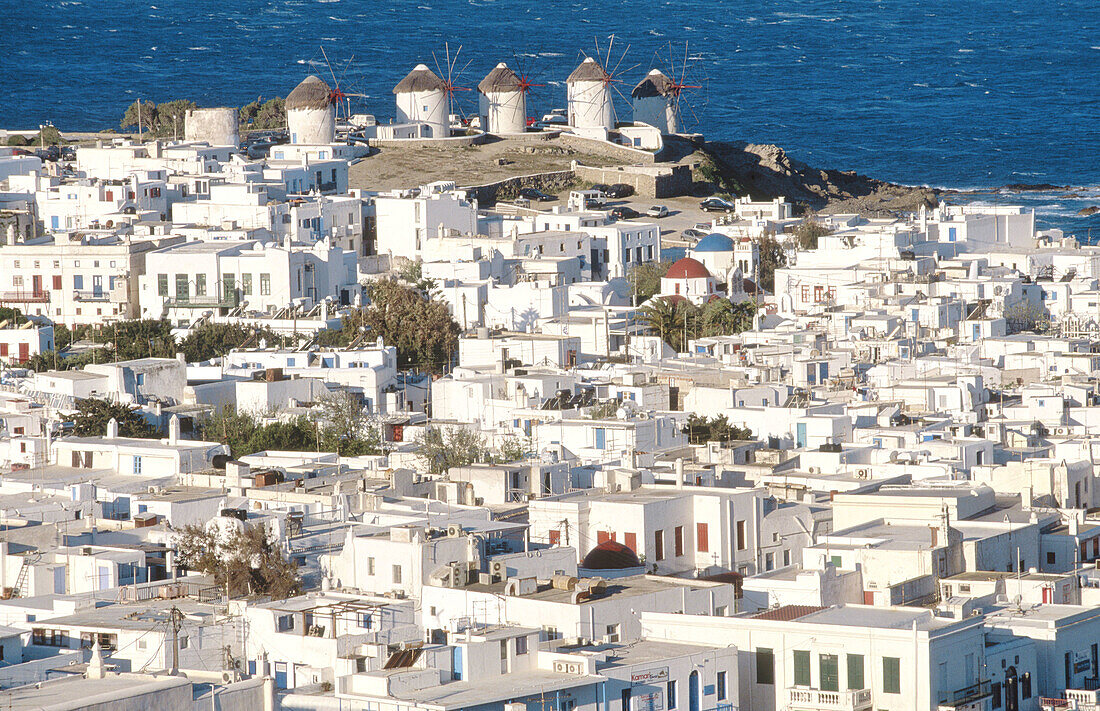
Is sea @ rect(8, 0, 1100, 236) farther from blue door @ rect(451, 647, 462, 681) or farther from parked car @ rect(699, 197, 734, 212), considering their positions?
blue door @ rect(451, 647, 462, 681)

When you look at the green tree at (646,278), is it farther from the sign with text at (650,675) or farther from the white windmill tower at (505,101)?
the sign with text at (650,675)

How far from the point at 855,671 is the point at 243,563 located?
8.16 meters

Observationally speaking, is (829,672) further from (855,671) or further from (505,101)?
(505,101)

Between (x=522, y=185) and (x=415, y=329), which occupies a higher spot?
(x=522, y=185)

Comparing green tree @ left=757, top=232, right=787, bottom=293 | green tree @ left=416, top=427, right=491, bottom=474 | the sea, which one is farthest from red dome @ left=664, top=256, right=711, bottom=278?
the sea

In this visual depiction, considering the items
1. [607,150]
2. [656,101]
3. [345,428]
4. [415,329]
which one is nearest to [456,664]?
[345,428]

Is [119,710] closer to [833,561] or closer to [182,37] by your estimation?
[833,561]

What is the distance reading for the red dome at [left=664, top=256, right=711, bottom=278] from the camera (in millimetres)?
56562

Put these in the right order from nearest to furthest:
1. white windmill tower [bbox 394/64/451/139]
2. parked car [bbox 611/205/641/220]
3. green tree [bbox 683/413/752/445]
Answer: green tree [bbox 683/413/752/445]
parked car [bbox 611/205/641/220]
white windmill tower [bbox 394/64/451/139]

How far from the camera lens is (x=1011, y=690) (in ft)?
74.8

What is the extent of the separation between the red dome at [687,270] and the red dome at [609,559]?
28.9 metres

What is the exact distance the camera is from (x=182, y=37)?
153 m

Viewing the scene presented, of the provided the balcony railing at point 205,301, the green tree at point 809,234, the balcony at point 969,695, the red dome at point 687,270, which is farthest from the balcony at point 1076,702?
the green tree at point 809,234

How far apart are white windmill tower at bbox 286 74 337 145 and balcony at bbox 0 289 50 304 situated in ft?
73.9
